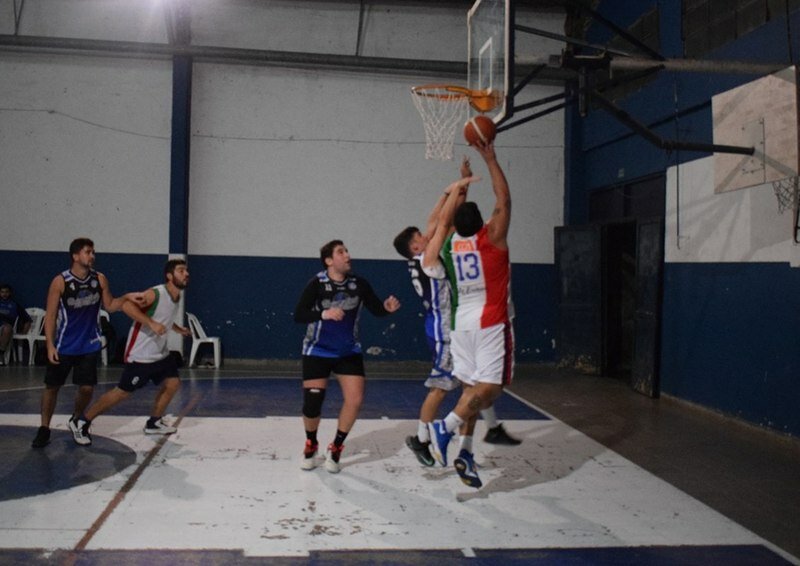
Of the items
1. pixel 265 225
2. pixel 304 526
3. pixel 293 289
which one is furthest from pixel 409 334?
pixel 304 526

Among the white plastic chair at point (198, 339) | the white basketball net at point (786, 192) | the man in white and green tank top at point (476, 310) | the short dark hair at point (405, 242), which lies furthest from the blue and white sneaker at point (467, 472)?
the white plastic chair at point (198, 339)

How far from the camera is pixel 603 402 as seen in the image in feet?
32.7

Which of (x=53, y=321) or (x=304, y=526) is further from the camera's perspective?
(x=53, y=321)

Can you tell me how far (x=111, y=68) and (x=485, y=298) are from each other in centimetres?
1000

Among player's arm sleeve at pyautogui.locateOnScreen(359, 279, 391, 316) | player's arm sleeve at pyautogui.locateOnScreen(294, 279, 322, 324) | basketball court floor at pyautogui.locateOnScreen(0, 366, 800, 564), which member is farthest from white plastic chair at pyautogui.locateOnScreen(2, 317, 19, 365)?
player's arm sleeve at pyautogui.locateOnScreen(359, 279, 391, 316)

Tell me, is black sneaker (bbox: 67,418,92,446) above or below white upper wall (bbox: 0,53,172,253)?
below

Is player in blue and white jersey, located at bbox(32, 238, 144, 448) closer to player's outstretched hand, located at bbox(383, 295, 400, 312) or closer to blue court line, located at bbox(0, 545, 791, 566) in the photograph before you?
player's outstretched hand, located at bbox(383, 295, 400, 312)

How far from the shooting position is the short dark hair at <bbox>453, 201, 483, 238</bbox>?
5.41 metres

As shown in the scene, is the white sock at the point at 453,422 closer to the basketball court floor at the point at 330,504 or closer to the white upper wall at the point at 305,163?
the basketball court floor at the point at 330,504

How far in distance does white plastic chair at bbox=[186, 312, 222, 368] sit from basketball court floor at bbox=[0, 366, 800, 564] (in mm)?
4837

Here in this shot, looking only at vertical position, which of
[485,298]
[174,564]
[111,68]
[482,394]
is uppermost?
[111,68]

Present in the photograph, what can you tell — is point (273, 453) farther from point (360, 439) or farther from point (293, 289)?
point (293, 289)

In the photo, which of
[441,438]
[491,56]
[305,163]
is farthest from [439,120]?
[441,438]

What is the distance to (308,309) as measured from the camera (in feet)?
20.1
